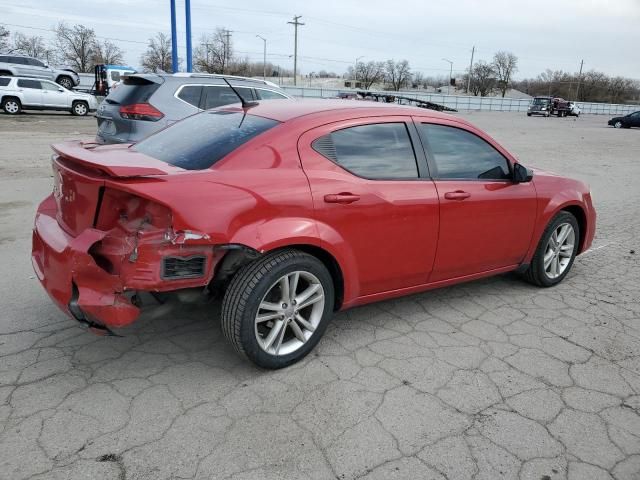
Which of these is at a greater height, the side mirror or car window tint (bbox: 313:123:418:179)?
car window tint (bbox: 313:123:418:179)

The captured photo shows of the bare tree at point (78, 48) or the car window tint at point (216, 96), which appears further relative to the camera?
the bare tree at point (78, 48)

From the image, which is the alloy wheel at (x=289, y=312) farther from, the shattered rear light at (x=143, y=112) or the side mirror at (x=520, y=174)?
the shattered rear light at (x=143, y=112)

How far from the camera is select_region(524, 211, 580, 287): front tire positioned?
14.8ft

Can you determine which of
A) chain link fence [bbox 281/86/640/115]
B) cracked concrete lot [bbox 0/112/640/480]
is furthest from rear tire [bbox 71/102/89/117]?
chain link fence [bbox 281/86/640/115]

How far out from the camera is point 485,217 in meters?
3.87

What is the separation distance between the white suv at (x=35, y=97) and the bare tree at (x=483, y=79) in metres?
91.9

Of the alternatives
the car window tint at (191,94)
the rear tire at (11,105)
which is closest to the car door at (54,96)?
the rear tire at (11,105)

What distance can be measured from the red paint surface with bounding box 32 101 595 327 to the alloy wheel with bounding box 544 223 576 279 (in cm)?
65

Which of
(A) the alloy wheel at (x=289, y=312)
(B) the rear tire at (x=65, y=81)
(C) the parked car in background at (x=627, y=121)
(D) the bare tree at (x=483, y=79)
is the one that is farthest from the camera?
(D) the bare tree at (x=483, y=79)

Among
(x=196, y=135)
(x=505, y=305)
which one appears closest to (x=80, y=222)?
(x=196, y=135)

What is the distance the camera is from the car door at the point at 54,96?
72.7ft

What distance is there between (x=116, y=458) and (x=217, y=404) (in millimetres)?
575

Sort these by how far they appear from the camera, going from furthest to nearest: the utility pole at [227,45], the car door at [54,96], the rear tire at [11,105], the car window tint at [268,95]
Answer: the utility pole at [227,45] < the car door at [54,96] < the rear tire at [11,105] < the car window tint at [268,95]

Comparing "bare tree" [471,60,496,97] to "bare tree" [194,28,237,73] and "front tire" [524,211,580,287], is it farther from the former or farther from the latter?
"front tire" [524,211,580,287]
